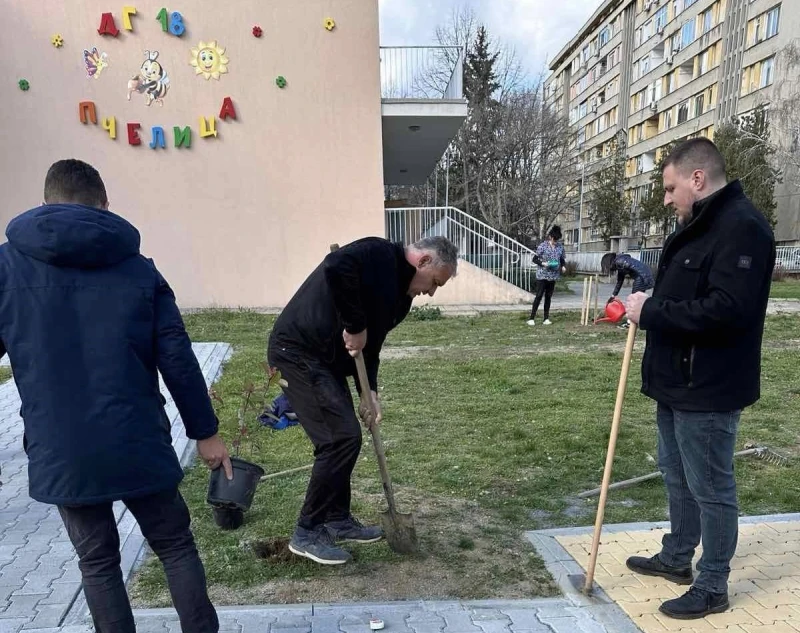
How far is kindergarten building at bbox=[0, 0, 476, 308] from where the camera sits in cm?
1312

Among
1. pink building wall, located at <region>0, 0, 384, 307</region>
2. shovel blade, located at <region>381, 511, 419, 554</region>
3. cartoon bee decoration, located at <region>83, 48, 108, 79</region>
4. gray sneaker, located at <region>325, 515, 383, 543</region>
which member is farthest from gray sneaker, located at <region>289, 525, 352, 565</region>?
cartoon bee decoration, located at <region>83, 48, 108, 79</region>

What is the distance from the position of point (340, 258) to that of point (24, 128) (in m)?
13.6

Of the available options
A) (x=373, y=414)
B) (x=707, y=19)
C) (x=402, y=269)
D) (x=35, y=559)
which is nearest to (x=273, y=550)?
(x=373, y=414)

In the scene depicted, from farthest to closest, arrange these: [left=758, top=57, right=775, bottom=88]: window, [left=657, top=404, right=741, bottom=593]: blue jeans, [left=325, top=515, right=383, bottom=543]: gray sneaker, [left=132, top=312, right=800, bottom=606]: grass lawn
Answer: [left=758, top=57, right=775, bottom=88]: window, [left=325, top=515, right=383, bottom=543]: gray sneaker, [left=132, top=312, right=800, bottom=606]: grass lawn, [left=657, top=404, right=741, bottom=593]: blue jeans

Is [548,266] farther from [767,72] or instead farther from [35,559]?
[767,72]

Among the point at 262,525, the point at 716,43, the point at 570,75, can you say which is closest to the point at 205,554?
the point at 262,525

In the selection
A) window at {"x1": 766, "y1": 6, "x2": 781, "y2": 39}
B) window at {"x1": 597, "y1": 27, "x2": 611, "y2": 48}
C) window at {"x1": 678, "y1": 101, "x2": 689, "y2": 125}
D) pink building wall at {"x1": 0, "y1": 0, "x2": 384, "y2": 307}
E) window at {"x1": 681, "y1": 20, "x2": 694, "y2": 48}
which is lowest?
pink building wall at {"x1": 0, "y1": 0, "x2": 384, "y2": 307}

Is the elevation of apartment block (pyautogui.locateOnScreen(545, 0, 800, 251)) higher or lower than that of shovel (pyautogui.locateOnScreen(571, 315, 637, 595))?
higher

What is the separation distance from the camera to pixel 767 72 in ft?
112

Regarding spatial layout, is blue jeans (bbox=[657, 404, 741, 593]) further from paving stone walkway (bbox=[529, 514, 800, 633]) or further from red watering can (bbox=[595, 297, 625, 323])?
red watering can (bbox=[595, 297, 625, 323])

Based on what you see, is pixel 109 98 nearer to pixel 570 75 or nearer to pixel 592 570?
pixel 592 570

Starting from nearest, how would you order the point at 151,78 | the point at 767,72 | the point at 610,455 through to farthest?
1. the point at 610,455
2. the point at 151,78
3. the point at 767,72

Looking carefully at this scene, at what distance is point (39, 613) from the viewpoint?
2.66 meters

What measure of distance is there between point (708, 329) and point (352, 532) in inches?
82.3
